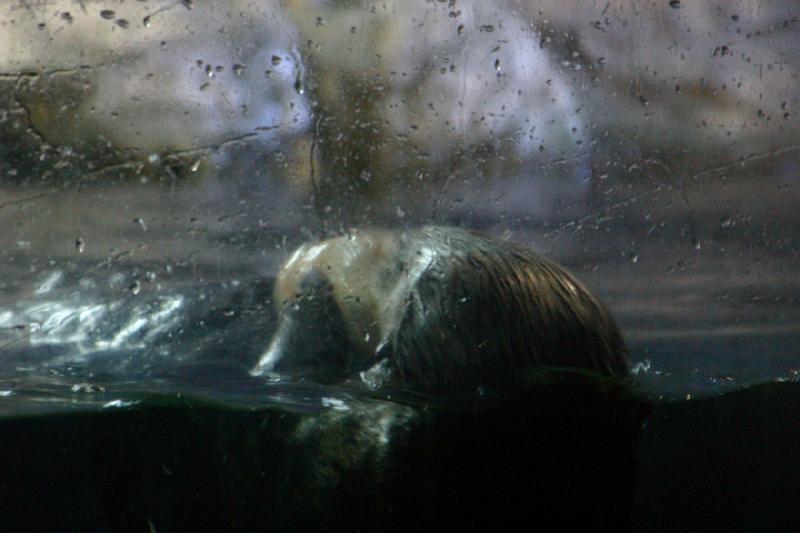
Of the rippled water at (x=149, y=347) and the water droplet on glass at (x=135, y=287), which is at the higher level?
the water droplet on glass at (x=135, y=287)

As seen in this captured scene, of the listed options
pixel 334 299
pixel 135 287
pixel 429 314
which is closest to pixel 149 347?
pixel 135 287

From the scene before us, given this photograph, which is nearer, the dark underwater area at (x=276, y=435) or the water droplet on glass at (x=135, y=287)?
the water droplet on glass at (x=135, y=287)

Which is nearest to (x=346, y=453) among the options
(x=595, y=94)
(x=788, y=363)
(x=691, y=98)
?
(x=595, y=94)

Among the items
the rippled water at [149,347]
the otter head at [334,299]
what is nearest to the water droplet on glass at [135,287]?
the rippled water at [149,347]

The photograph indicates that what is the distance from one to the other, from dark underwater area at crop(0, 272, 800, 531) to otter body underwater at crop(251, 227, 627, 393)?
76 millimetres

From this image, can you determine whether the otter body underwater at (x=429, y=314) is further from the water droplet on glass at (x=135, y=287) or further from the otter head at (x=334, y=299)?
the water droplet on glass at (x=135, y=287)

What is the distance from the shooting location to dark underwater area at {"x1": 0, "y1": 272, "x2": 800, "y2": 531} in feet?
7.41

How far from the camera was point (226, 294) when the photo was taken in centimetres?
217

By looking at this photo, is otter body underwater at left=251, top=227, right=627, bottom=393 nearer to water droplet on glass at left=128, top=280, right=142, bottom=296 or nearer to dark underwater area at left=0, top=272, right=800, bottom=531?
dark underwater area at left=0, top=272, right=800, bottom=531

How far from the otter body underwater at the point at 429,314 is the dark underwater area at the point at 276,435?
0.25 ft

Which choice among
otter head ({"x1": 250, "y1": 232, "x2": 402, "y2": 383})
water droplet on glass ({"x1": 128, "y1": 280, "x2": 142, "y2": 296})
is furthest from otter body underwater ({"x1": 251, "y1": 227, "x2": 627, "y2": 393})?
water droplet on glass ({"x1": 128, "y1": 280, "x2": 142, "y2": 296})

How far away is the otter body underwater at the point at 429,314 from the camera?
2.22 meters

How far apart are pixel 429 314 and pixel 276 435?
768mm

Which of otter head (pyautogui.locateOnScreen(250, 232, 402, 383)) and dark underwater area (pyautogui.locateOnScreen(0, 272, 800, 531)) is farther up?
otter head (pyautogui.locateOnScreen(250, 232, 402, 383))
